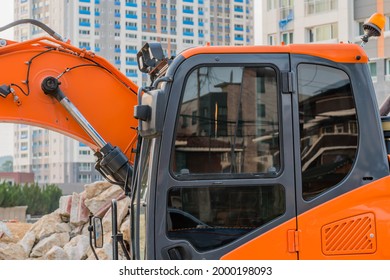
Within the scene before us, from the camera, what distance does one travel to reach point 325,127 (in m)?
4.40

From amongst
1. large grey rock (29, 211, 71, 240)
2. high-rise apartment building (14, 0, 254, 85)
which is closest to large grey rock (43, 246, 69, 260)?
large grey rock (29, 211, 71, 240)

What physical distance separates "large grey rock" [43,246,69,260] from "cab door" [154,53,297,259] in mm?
8774

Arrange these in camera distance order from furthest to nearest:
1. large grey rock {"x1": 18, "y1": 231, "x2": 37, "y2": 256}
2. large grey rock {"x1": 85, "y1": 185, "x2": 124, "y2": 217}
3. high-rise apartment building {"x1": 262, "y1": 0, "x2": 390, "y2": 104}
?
high-rise apartment building {"x1": 262, "y1": 0, "x2": 390, "y2": 104} → large grey rock {"x1": 18, "y1": 231, "x2": 37, "y2": 256} → large grey rock {"x1": 85, "y1": 185, "x2": 124, "y2": 217}

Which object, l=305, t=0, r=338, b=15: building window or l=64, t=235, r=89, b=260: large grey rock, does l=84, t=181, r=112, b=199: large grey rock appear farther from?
l=305, t=0, r=338, b=15: building window

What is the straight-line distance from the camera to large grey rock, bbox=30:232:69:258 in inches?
549

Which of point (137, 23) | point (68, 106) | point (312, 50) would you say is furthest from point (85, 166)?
point (312, 50)

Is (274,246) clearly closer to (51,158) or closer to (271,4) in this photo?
(271,4)

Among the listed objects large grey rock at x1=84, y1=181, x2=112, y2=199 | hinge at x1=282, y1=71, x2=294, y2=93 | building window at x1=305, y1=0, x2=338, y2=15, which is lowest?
large grey rock at x1=84, y1=181, x2=112, y2=199

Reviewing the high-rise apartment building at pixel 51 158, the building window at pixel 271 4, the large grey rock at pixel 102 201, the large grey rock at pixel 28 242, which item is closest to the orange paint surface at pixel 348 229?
the large grey rock at pixel 102 201

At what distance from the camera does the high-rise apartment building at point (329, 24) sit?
3122cm

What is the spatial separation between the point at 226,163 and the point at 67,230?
35.6ft

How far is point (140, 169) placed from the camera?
15.1ft

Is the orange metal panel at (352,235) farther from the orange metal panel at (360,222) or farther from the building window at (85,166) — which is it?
the building window at (85,166)

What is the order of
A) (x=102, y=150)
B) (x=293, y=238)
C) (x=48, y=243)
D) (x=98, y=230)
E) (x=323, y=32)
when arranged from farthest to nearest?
1. (x=323, y=32)
2. (x=48, y=243)
3. (x=102, y=150)
4. (x=98, y=230)
5. (x=293, y=238)
